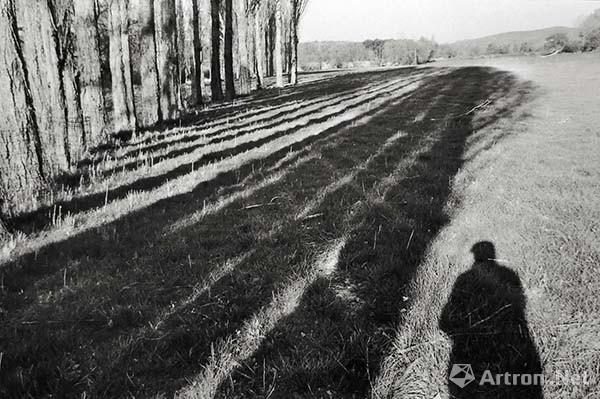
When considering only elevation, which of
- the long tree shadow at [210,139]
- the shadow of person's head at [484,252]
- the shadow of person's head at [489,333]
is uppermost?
the long tree shadow at [210,139]

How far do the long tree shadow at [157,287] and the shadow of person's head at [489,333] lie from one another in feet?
1.40

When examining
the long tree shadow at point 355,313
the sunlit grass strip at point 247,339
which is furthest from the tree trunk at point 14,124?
the long tree shadow at point 355,313

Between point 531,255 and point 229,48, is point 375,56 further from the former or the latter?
point 531,255

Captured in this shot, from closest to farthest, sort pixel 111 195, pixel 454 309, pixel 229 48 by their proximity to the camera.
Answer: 1. pixel 454 309
2. pixel 111 195
3. pixel 229 48

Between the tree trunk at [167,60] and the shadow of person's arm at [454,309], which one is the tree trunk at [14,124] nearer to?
the shadow of person's arm at [454,309]

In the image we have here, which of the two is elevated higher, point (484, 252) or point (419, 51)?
point (419, 51)

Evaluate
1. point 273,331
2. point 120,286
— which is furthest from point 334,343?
point 120,286

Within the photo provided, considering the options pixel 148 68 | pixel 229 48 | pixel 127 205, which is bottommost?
pixel 127 205

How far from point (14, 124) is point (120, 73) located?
6050 millimetres

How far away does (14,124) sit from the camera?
13.6ft

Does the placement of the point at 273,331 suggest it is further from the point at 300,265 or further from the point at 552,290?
the point at 552,290

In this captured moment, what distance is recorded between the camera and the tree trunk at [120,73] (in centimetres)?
939

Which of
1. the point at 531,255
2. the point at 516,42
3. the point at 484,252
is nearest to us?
the point at 531,255

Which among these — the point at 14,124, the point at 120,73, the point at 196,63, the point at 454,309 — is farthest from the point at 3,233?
the point at 196,63
